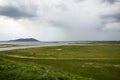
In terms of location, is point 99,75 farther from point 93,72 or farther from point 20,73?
point 20,73

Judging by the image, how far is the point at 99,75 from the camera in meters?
33.3

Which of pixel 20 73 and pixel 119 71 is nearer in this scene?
pixel 20 73

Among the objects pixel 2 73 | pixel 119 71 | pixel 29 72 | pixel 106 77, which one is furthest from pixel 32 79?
pixel 119 71

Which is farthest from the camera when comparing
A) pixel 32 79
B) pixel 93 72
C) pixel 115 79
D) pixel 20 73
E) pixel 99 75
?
pixel 93 72

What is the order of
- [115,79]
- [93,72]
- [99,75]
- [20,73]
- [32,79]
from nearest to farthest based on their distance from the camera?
[32,79]
[20,73]
[115,79]
[99,75]
[93,72]

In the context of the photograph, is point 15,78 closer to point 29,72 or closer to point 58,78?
point 29,72

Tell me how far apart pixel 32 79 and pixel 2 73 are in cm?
418

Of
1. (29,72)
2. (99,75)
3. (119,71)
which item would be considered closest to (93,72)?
(99,75)

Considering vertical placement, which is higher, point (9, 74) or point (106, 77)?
point (9, 74)

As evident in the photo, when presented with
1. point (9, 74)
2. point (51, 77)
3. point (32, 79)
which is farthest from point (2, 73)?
point (51, 77)

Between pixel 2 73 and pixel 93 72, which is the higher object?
pixel 2 73

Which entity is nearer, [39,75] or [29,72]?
[39,75]

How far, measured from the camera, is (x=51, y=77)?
18.6 metres

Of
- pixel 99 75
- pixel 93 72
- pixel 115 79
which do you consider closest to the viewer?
pixel 115 79
